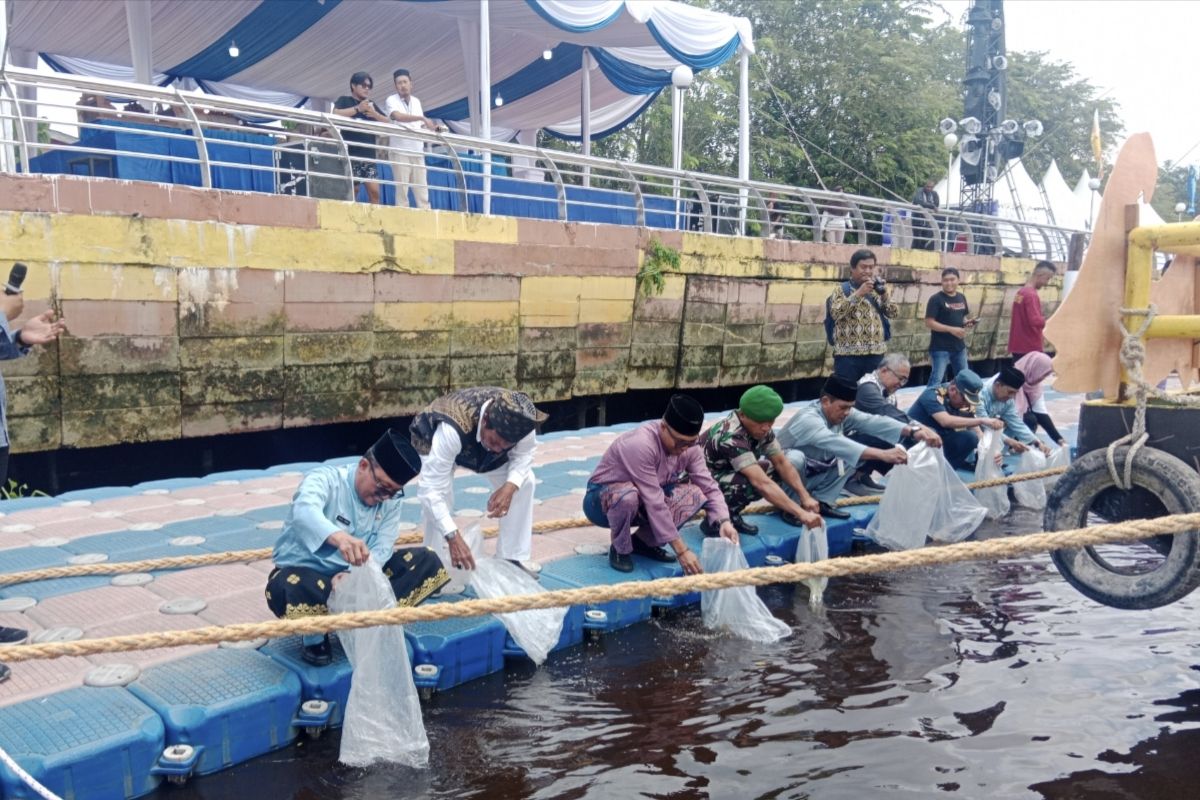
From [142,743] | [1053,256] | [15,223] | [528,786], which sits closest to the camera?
[142,743]

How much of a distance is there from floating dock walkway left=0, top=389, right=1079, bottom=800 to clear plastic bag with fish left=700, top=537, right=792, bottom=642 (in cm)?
34

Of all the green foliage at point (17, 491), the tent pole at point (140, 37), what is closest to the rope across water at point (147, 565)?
the green foliage at point (17, 491)

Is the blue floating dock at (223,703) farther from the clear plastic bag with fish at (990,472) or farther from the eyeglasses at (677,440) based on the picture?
the clear plastic bag with fish at (990,472)

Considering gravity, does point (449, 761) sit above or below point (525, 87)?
below

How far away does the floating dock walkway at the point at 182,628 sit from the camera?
2727mm

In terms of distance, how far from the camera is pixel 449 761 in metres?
3.12

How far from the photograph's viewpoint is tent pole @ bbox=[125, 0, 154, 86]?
1079 cm

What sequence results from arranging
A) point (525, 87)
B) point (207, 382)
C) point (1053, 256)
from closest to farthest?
point (207, 382), point (525, 87), point (1053, 256)

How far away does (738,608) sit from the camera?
432 centimetres

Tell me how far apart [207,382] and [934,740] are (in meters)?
5.75

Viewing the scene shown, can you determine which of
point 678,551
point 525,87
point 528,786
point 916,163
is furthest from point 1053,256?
point 528,786

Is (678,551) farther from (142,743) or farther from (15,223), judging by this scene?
(15,223)

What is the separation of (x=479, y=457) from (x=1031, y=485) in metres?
4.82

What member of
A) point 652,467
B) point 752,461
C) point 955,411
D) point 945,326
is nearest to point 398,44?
point 945,326
